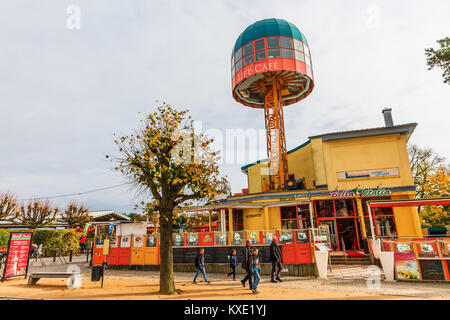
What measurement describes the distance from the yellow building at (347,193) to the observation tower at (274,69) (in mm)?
2988

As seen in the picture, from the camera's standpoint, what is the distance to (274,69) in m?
22.8

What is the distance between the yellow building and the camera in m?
18.1

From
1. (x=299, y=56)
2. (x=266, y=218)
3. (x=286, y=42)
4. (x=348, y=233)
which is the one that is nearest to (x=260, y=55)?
(x=286, y=42)

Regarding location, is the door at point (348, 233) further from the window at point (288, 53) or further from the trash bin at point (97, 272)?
the trash bin at point (97, 272)

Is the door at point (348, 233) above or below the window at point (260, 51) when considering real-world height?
below

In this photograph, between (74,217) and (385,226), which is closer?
(385,226)

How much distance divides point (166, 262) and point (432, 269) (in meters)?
10.5

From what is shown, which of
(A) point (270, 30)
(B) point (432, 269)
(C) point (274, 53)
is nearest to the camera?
(B) point (432, 269)

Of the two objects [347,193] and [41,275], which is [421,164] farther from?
[41,275]

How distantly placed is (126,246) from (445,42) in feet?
72.5

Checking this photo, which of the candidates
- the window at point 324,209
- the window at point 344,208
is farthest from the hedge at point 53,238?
the window at point 344,208

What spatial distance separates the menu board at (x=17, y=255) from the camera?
12.2m

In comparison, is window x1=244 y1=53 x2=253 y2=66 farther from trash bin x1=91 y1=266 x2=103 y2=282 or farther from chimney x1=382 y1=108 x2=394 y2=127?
trash bin x1=91 y1=266 x2=103 y2=282
